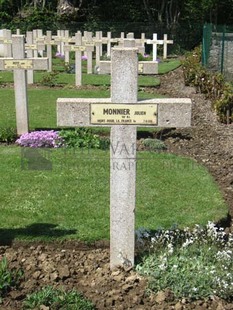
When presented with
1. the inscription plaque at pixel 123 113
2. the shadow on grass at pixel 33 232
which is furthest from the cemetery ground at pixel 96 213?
the inscription plaque at pixel 123 113

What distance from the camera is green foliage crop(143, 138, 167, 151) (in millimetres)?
8906

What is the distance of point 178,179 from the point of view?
288 inches

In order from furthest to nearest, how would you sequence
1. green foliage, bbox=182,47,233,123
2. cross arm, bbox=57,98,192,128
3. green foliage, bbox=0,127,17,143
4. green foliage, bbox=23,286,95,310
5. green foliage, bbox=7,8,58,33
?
green foliage, bbox=7,8,58,33
green foliage, bbox=182,47,233,123
green foliage, bbox=0,127,17,143
cross arm, bbox=57,98,192,128
green foliage, bbox=23,286,95,310

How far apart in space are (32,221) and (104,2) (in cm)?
3452

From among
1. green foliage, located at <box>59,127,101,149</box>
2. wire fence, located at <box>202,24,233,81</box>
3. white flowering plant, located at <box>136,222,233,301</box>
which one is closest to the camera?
white flowering plant, located at <box>136,222,233,301</box>

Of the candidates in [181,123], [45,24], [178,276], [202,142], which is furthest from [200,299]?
[45,24]

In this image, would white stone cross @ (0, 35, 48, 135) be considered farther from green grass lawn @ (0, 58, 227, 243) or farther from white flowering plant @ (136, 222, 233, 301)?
white flowering plant @ (136, 222, 233, 301)

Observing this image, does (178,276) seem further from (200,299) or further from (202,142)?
(202,142)

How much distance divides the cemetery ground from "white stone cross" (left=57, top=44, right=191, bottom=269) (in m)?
0.57

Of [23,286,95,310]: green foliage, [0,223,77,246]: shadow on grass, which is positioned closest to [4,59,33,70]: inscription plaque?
[0,223,77,246]: shadow on grass

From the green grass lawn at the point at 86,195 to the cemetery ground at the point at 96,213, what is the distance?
0.01 metres

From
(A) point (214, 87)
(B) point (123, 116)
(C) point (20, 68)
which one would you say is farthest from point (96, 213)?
(A) point (214, 87)

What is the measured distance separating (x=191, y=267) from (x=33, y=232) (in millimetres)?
1890

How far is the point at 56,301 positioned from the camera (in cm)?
384
